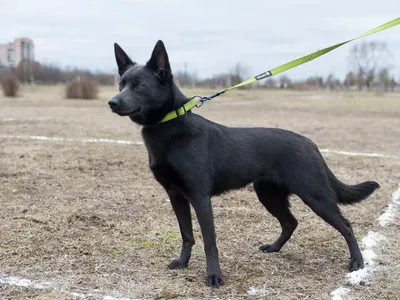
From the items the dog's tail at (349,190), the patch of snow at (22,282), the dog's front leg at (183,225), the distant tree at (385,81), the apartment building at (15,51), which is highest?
the apartment building at (15,51)

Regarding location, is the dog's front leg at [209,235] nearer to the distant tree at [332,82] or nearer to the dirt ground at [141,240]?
the dirt ground at [141,240]

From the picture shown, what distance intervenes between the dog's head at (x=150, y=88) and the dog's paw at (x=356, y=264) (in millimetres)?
2061

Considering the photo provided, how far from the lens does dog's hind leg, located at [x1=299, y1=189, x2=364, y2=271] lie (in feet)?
13.5

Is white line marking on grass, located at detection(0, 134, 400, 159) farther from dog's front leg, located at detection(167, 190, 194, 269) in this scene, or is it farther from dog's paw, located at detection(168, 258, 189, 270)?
dog's paw, located at detection(168, 258, 189, 270)

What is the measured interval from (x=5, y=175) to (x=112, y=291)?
462cm

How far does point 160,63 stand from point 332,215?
195 centimetres

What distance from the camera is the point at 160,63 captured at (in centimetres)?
372

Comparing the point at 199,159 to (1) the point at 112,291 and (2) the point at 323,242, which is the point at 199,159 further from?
(2) the point at 323,242

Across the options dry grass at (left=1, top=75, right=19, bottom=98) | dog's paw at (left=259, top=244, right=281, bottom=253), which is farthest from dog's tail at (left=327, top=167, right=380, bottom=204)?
dry grass at (left=1, top=75, right=19, bottom=98)

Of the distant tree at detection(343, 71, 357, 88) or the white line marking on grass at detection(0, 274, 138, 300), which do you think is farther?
the distant tree at detection(343, 71, 357, 88)

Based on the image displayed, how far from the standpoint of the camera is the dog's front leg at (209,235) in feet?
12.3

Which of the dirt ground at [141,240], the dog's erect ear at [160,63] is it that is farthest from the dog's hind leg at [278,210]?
the dog's erect ear at [160,63]

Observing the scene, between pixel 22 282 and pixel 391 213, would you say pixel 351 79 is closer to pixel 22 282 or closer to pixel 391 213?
pixel 391 213

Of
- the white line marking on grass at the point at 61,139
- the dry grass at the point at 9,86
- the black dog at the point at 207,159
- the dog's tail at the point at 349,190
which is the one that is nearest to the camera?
the black dog at the point at 207,159
